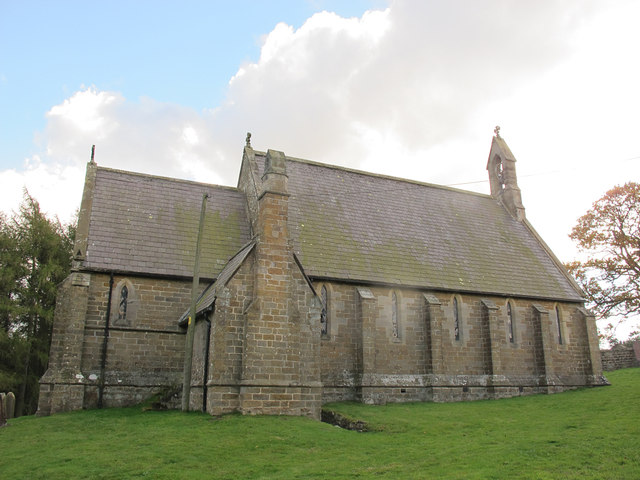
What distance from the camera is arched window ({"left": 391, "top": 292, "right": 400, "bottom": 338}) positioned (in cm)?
2498

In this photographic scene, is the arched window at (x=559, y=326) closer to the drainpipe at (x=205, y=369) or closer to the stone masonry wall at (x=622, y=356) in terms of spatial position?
the stone masonry wall at (x=622, y=356)

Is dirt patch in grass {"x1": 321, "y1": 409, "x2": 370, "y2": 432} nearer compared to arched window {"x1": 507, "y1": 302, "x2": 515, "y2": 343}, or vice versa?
dirt patch in grass {"x1": 321, "y1": 409, "x2": 370, "y2": 432}

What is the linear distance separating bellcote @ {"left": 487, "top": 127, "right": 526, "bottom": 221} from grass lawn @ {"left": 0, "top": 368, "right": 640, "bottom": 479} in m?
16.6

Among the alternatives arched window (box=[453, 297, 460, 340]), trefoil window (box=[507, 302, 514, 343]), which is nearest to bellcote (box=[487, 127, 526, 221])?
trefoil window (box=[507, 302, 514, 343])

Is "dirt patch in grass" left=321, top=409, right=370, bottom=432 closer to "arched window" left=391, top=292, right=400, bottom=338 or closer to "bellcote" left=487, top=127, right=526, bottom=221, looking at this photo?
"arched window" left=391, top=292, right=400, bottom=338

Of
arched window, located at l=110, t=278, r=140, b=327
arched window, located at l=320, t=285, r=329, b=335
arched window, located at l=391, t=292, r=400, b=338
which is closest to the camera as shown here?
arched window, located at l=110, t=278, r=140, b=327

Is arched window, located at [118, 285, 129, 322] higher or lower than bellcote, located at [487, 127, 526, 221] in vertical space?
lower

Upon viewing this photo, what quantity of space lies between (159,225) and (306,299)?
29.9ft

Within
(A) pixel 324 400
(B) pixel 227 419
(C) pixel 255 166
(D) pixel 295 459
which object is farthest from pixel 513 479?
(C) pixel 255 166

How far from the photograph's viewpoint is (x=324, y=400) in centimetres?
2234

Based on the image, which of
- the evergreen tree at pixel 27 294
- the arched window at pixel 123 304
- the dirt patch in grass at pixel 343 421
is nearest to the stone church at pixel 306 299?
the arched window at pixel 123 304

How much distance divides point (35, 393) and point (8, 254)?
840 centimetres

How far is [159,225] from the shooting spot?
993 inches

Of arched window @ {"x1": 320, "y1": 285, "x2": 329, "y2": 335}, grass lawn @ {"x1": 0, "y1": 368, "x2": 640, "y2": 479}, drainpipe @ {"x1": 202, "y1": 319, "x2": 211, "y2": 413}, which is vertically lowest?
grass lawn @ {"x1": 0, "y1": 368, "x2": 640, "y2": 479}
